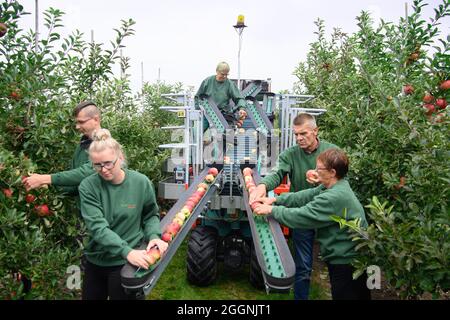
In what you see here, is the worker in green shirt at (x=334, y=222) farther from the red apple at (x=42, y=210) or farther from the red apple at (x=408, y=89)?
the red apple at (x=42, y=210)

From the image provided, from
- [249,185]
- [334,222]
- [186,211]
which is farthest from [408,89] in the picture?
[186,211]

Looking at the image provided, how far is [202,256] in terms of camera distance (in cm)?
461

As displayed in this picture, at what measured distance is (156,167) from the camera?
6398mm

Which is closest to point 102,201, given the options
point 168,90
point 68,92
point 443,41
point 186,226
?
point 186,226

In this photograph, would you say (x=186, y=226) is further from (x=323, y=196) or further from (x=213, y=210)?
(x=213, y=210)

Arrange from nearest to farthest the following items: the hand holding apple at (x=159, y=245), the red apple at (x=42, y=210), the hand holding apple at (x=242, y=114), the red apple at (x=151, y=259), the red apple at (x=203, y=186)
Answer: the red apple at (x=151, y=259)
the hand holding apple at (x=159, y=245)
the red apple at (x=42, y=210)
the red apple at (x=203, y=186)
the hand holding apple at (x=242, y=114)

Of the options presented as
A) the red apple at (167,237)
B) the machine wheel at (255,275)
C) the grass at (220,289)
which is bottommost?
the grass at (220,289)

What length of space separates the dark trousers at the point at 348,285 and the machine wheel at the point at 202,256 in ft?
6.69

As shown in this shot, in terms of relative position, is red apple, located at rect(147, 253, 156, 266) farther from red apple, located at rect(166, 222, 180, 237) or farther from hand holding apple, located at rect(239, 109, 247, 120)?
hand holding apple, located at rect(239, 109, 247, 120)

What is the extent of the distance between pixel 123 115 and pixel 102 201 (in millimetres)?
4183

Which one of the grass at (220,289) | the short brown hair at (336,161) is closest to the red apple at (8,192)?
the short brown hair at (336,161)

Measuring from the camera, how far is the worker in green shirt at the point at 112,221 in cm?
240

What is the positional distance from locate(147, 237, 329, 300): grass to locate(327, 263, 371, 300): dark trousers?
5.28 ft

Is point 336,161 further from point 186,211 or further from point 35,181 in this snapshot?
point 35,181
